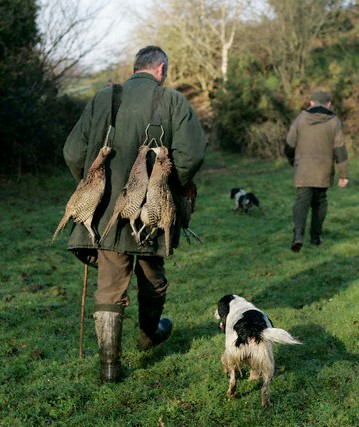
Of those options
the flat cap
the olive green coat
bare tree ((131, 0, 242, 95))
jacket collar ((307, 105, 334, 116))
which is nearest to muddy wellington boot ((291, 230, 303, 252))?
the olive green coat

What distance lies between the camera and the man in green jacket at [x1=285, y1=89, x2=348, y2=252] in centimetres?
818

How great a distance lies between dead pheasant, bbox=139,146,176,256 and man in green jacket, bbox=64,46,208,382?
3.9 inches

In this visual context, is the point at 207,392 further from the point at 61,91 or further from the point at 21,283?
the point at 61,91

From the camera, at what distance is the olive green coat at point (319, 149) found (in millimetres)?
8172

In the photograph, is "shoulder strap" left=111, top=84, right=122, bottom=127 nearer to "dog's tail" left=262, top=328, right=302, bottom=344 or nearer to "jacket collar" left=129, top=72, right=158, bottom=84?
"jacket collar" left=129, top=72, right=158, bottom=84

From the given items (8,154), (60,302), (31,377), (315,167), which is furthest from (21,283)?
(8,154)

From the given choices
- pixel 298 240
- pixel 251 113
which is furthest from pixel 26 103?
pixel 298 240

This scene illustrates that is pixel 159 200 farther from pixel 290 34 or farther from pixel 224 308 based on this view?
pixel 290 34

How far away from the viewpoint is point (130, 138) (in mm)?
3918

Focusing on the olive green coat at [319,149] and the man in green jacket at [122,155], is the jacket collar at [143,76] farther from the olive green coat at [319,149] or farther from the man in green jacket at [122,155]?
the olive green coat at [319,149]

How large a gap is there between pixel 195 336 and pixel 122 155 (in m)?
2.16

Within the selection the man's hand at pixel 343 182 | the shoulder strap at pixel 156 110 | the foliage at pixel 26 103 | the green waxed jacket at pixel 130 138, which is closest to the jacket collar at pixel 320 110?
the man's hand at pixel 343 182

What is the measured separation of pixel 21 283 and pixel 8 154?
10918 mm

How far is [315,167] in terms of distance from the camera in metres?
8.17
